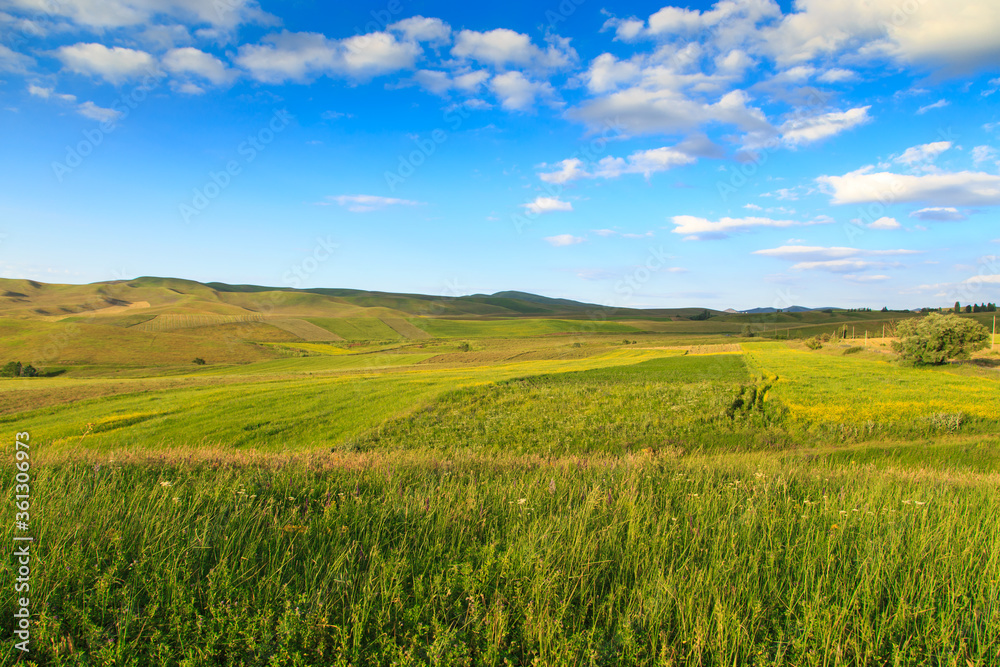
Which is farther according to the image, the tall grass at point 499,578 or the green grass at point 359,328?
the green grass at point 359,328

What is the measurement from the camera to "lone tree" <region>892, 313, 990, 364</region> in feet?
138

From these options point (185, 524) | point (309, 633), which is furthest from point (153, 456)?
point (309, 633)

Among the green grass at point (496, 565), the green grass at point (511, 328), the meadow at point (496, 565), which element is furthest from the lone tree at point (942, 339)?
the green grass at point (511, 328)

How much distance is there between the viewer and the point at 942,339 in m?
43.0

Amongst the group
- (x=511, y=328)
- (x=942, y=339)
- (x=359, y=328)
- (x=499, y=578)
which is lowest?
(x=359, y=328)

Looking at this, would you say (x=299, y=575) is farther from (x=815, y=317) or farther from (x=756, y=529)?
(x=815, y=317)

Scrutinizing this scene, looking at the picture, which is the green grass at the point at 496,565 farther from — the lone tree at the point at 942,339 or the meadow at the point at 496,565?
the lone tree at the point at 942,339

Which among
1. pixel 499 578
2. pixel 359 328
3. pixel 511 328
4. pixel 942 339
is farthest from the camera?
pixel 511 328

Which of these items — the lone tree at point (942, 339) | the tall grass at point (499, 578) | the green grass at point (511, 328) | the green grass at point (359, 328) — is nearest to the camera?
the tall grass at point (499, 578)

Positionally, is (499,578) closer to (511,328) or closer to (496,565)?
(496,565)

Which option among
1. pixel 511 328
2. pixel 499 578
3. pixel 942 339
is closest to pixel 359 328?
pixel 511 328

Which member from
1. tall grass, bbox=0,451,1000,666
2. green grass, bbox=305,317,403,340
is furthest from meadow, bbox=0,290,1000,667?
green grass, bbox=305,317,403,340

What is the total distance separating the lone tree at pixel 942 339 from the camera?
138 ft

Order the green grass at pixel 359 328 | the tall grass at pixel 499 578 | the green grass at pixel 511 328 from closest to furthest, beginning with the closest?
the tall grass at pixel 499 578, the green grass at pixel 359 328, the green grass at pixel 511 328
